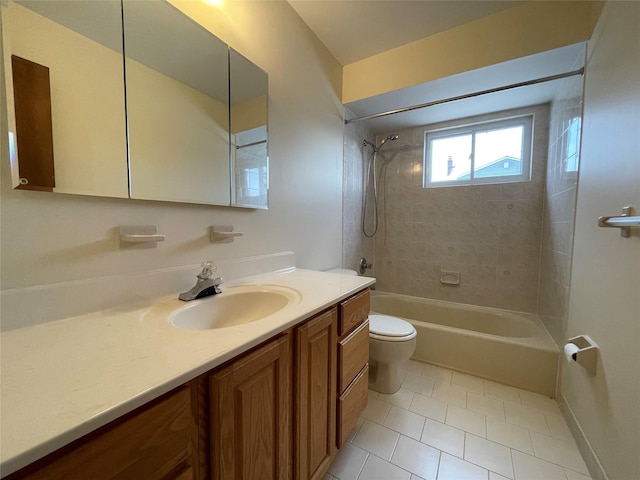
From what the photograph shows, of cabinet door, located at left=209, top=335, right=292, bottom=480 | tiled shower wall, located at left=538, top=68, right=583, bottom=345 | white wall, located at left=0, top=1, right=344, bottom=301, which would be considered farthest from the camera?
tiled shower wall, located at left=538, top=68, right=583, bottom=345

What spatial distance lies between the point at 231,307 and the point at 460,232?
233cm

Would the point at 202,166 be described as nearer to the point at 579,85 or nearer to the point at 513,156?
the point at 579,85

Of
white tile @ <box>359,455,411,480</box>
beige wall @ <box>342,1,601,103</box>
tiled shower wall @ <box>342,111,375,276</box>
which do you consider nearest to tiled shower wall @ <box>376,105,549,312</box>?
tiled shower wall @ <box>342,111,375,276</box>

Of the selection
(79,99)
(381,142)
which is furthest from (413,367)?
(79,99)

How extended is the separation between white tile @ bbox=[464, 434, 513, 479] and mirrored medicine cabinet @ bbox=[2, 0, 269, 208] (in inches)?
64.9

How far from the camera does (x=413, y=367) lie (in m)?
1.94

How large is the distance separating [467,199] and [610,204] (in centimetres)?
140

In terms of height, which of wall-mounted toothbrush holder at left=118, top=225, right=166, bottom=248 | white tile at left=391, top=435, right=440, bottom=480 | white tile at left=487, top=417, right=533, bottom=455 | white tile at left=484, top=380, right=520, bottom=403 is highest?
wall-mounted toothbrush holder at left=118, top=225, right=166, bottom=248

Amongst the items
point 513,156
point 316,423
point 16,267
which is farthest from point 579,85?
point 16,267

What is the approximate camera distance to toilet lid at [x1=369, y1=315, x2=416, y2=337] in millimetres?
1568

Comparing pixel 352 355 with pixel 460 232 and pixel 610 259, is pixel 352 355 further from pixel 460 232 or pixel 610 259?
pixel 460 232

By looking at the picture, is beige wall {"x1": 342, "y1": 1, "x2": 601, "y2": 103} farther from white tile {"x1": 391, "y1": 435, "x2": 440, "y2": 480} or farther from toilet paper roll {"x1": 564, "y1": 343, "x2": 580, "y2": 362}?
white tile {"x1": 391, "y1": 435, "x2": 440, "y2": 480}

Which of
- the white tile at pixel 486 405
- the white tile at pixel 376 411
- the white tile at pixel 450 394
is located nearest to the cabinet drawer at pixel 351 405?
the white tile at pixel 376 411

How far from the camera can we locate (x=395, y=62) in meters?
1.86
